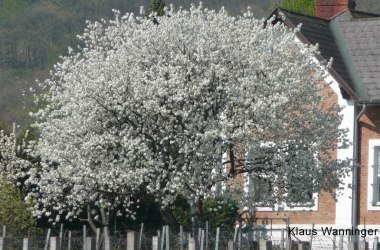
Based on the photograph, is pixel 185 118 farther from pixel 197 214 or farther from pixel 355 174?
pixel 355 174

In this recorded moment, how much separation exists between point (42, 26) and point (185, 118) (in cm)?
11278

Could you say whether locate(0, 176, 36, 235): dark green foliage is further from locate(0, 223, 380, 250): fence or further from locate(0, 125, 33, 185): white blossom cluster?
locate(0, 223, 380, 250): fence

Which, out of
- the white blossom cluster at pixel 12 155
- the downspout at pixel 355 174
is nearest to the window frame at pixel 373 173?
the downspout at pixel 355 174

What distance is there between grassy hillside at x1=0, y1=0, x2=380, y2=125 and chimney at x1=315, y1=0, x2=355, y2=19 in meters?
77.8

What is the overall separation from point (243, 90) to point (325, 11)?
12144 mm

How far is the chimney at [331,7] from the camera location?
35250 millimetres

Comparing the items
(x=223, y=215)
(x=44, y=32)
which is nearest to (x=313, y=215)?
(x=223, y=215)

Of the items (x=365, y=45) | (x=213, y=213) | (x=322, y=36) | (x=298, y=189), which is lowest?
(x=213, y=213)

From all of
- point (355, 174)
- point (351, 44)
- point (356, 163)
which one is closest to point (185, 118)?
point (356, 163)

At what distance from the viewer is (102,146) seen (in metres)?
25.0

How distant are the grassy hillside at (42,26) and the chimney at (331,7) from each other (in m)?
77.8

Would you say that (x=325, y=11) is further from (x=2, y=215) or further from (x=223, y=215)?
(x=2, y=215)

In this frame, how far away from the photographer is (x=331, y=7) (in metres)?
35.8

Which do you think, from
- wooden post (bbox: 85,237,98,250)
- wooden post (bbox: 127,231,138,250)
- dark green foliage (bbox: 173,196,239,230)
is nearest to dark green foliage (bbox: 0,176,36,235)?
dark green foliage (bbox: 173,196,239,230)
